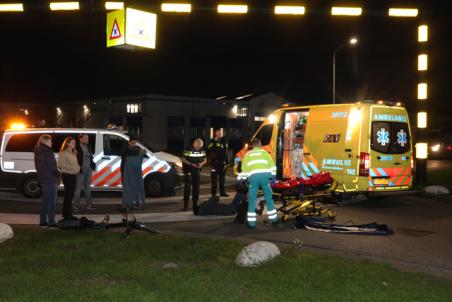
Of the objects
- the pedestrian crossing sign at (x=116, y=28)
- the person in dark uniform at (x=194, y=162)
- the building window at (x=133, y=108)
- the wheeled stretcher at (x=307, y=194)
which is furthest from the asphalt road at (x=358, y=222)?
the building window at (x=133, y=108)

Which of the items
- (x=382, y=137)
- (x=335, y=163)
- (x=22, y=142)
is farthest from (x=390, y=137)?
(x=22, y=142)

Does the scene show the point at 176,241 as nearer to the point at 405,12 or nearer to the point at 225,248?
the point at 225,248

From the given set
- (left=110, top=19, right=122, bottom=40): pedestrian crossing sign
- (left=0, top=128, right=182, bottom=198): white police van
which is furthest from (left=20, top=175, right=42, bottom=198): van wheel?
(left=110, top=19, right=122, bottom=40): pedestrian crossing sign

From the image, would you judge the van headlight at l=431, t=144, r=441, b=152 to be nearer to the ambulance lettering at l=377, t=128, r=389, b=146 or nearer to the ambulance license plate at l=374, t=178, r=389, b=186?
the ambulance lettering at l=377, t=128, r=389, b=146

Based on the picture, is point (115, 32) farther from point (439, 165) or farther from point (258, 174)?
point (439, 165)

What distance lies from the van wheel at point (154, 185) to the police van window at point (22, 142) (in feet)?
10.7

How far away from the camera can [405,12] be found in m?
14.9

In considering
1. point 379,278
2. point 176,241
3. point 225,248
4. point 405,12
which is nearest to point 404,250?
point 379,278

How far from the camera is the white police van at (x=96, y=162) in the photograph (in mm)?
13281

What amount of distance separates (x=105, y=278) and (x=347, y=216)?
6316 millimetres

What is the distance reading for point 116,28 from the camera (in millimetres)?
20719

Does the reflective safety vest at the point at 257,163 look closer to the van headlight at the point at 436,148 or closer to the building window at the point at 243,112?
the van headlight at the point at 436,148

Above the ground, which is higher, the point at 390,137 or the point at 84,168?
the point at 390,137

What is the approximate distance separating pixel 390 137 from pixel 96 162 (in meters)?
7.54
